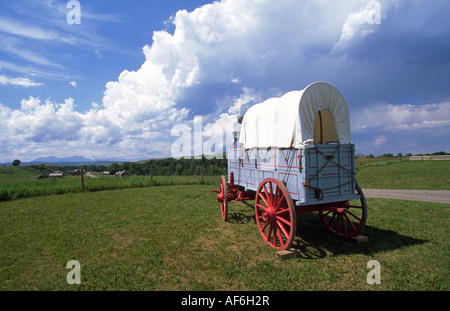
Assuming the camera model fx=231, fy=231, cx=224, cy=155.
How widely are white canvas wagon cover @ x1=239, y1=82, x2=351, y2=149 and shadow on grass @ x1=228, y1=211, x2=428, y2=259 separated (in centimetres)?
219

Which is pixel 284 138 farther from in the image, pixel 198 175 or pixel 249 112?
pixel 198 175

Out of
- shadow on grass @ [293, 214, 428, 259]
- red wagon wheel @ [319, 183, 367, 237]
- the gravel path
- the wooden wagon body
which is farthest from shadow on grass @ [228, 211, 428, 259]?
the gravel path

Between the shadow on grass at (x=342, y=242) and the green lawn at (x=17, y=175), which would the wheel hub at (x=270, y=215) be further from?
the green lawn at (x=17, y=175)

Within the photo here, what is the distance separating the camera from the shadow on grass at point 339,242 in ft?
15.2

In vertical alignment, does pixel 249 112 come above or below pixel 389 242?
above

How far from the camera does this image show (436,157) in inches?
1531

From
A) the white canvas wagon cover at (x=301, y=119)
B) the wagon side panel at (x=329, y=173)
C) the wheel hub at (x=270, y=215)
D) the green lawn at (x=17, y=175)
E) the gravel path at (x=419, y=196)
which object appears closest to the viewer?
the wagon side panel at (x=329, y=173)

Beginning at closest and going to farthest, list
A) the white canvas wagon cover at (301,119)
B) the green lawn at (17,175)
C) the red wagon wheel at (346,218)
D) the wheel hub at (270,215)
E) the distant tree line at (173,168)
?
the white canvas wagon cover at (301,119) → the wheel hub at (270,215) → the red wagon wheel at (346,218) → the green lawn at (17,175) → the distant tree line at (173,168)

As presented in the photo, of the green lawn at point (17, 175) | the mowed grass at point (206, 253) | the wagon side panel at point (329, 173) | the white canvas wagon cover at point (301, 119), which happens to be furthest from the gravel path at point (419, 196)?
the green lawn at point (17, 175)

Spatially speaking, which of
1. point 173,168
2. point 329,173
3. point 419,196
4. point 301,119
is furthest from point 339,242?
point 173,168

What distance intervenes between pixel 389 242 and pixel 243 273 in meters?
3.50

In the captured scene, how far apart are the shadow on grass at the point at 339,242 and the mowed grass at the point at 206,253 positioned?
21mm

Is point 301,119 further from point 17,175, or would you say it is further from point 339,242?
point 17,175
